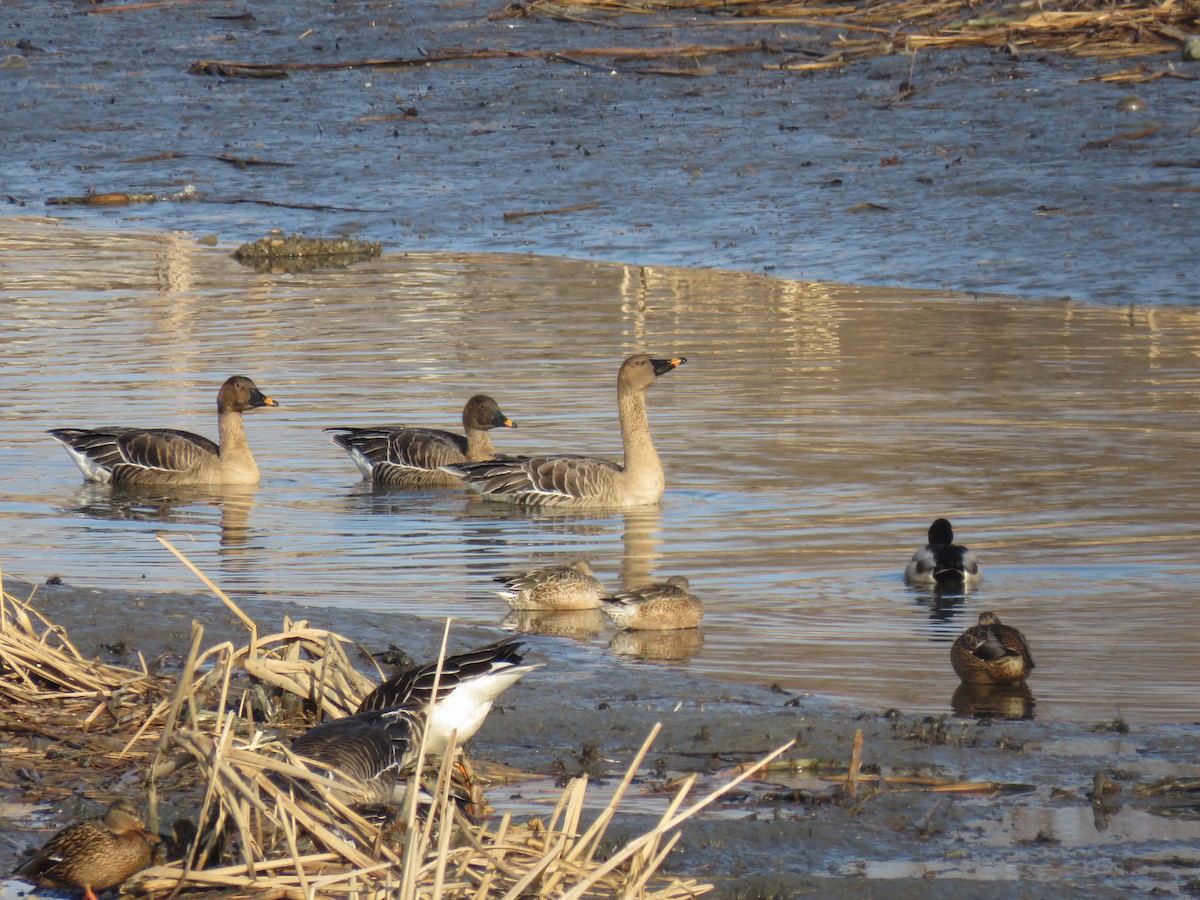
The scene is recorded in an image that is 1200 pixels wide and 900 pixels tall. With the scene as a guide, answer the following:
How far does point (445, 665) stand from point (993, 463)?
7.10 metres

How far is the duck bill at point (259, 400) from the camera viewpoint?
12953 mm

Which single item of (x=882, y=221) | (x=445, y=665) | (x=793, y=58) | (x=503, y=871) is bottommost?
(x=503, y=871)

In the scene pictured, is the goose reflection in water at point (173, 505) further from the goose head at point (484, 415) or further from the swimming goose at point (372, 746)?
the swimming goose at point (372, 746)

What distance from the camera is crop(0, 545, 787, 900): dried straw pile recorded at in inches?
→ 171

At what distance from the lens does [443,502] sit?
505 inches

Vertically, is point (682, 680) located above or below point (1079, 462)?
below

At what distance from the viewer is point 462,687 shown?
5.62 meters

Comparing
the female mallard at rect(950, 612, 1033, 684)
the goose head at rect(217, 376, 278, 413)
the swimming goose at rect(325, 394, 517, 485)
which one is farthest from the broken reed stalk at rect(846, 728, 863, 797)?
the goose head at rect(217, 376, 278, 413)

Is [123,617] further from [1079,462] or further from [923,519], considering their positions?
[1079,462]

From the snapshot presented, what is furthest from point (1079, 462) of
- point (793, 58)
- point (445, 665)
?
point (793, 58)

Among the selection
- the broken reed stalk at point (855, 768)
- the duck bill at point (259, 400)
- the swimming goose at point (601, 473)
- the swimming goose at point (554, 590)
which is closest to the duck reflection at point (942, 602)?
the swimming goose at point (554, 590)

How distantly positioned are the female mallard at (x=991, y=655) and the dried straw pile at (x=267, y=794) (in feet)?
5.95

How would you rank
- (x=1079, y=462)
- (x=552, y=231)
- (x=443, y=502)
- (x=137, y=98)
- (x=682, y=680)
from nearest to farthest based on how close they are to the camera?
(x=682, y=680)
(x=1079, y=462)
(x=443, y=502)
(x=552, y=231)
(x=137, y=98)

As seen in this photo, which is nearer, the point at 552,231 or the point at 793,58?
the point at 552,231
